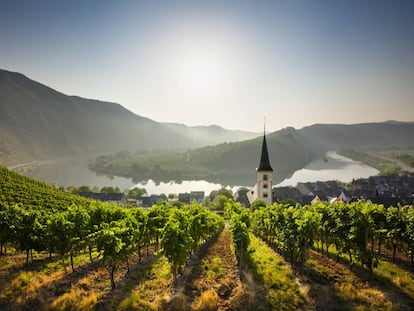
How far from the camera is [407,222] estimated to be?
64.7 ft

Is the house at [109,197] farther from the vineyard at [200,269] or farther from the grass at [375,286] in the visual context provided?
the grass at [375,286]

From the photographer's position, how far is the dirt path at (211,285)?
14.2 metres

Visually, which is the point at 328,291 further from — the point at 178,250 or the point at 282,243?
the point at 178,250

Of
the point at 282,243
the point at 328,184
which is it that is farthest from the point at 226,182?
the point at 282,243

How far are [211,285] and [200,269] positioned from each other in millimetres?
3348

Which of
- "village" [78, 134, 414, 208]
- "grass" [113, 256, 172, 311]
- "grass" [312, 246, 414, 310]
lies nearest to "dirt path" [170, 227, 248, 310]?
"grass" [113, 256, 172, 311]

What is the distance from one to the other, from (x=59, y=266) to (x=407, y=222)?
94.5 ft

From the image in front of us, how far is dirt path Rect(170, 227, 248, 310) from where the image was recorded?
14172mm

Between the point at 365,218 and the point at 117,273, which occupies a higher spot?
the point at 365,218

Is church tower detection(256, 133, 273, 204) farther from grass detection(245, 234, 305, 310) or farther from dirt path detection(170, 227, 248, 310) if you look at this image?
dirt path detection(170, 227, 248, 310)

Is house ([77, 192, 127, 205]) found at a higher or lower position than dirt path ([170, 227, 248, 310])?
lower

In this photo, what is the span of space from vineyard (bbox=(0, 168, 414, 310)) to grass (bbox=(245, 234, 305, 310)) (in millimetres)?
64

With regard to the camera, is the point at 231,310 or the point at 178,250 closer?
the point at 231,310

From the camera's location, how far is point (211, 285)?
16.7 m
